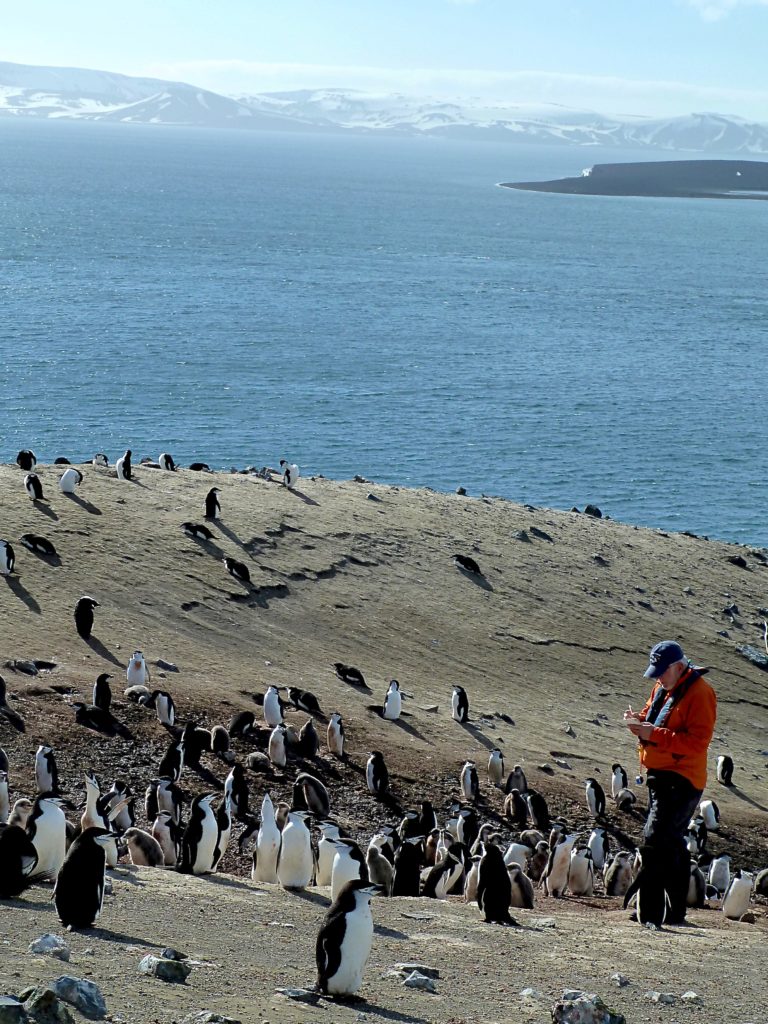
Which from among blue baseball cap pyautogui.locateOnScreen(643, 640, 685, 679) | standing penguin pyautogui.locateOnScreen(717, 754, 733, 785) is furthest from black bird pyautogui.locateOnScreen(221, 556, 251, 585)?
blue baseball cap pyautogui.locateOnScreen(643, 640, 685, 679)

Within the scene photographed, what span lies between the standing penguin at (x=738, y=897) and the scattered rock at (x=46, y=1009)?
9742mm

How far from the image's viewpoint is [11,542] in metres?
26.2

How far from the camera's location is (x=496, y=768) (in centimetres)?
2072

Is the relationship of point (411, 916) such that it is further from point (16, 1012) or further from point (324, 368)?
point (324, 368)

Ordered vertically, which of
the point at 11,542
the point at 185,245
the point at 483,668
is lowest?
the point at 483,668

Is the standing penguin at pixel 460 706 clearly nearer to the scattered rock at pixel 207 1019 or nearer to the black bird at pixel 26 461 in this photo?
the black bird at pixel 26 461

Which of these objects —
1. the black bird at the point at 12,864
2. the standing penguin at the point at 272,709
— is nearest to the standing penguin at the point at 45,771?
the standing penguin at the point at 272,709

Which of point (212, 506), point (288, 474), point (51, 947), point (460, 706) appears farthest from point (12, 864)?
point (288, 474)

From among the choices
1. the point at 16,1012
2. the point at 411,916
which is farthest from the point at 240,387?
the point at 16,1012

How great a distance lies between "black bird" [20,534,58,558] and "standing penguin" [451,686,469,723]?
29.1ft

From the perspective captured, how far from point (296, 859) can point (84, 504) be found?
17370 mm

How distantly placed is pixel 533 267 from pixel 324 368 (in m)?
61.2

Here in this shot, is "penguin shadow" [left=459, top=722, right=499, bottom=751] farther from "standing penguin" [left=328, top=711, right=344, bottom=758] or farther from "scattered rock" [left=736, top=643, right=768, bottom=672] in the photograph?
"scattered rock" [left=736, top=643, right=768, bottom=672]

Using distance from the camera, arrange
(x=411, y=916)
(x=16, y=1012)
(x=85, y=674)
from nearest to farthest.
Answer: (x=16, y=1012) < (x=411, y=916) < (x=85, y=674)
